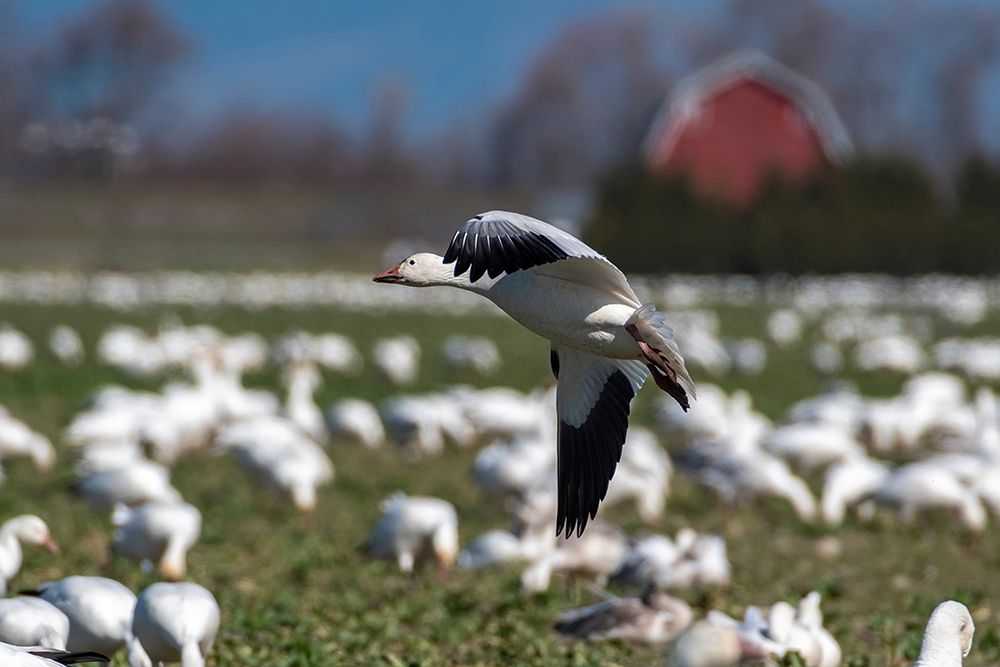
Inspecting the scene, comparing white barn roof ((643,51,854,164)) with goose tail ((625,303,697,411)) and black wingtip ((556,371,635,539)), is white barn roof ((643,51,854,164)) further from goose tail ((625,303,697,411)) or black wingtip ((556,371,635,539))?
goose tail ((625,303,697,411))

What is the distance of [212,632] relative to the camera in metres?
4.94

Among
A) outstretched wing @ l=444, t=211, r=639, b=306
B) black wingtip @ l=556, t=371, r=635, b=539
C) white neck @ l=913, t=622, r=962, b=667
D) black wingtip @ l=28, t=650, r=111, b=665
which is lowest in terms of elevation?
black wingtip @ l=28, t=650, r=111, b=665

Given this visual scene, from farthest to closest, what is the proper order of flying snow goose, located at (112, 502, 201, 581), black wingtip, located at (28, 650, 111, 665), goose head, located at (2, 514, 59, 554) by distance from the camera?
flying snow goose, located at (112, 502, 201, 581)
goose head, located at (2, 514, 59, 554)
black wingtip, located at (28, 650, 111, 665)

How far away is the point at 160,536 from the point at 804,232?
31.1m

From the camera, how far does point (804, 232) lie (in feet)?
→ 120

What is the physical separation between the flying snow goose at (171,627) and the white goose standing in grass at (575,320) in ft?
3.92

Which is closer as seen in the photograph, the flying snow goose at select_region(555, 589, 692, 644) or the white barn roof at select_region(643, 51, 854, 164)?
the flying snow goose at select_region(555, 589, 692, 644)

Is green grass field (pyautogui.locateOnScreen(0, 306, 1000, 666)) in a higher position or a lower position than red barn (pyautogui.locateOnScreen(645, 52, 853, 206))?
lower

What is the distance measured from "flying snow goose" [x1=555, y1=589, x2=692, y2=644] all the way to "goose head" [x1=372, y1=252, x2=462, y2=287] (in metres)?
1.77

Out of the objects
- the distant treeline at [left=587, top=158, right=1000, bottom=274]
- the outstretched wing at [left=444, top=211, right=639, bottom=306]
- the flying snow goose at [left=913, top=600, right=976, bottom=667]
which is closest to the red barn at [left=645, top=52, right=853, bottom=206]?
the distant treeline at [left=587, top=158, right=1000, bottom=274]

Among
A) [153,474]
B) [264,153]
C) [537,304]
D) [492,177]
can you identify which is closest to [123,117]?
[264,153]

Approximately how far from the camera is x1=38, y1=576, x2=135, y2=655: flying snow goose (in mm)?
5016

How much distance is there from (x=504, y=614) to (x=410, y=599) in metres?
0.55

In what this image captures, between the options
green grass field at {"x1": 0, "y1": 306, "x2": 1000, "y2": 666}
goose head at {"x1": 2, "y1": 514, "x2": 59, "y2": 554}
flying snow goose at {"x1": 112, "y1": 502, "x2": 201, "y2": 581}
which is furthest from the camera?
flying snow goose at {"x1": 112, "y1": 502, "x2": 201, "y2": 581}
